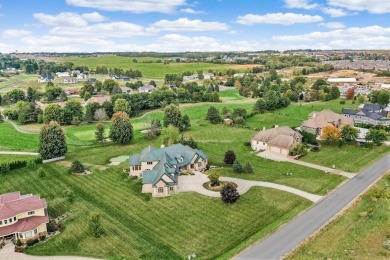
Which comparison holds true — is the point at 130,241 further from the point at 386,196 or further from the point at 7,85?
the point at 7,85

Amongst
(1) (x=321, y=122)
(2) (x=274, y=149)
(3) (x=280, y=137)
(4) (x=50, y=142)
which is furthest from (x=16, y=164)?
(1) (x=321, y=122)

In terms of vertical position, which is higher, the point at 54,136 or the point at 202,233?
the point at 54,136

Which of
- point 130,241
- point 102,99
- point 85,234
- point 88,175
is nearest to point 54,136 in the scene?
point 88,175

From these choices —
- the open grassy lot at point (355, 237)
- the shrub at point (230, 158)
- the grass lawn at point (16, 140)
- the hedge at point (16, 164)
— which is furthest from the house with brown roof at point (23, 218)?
the grass lawn at point (16, 140)

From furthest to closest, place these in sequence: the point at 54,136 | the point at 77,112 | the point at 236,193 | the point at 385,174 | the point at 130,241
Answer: the point at 77,112 < the point at 54,136 < the point at 385,174 < the point at 236,193 < the point at 130,241

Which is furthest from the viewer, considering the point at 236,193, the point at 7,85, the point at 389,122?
the point at 7,85

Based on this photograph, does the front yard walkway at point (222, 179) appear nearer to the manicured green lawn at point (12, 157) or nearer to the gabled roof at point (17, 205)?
the gabled roof at point (17, 205)

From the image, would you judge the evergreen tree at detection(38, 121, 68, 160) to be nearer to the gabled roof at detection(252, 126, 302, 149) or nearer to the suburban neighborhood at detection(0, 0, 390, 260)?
the suburban neighborhood at detection(0, 0, 390, 260)

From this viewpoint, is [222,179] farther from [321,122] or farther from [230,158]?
[321,122]

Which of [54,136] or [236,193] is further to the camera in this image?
[54,136]
